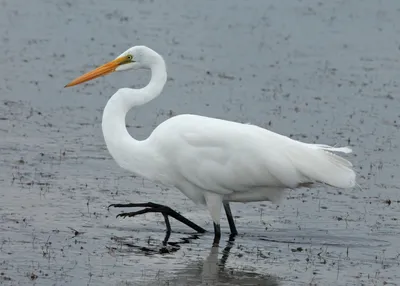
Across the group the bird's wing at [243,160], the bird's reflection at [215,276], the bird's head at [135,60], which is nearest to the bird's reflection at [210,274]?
the bird's reflection at [215,276]

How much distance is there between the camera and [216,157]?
9.95 m

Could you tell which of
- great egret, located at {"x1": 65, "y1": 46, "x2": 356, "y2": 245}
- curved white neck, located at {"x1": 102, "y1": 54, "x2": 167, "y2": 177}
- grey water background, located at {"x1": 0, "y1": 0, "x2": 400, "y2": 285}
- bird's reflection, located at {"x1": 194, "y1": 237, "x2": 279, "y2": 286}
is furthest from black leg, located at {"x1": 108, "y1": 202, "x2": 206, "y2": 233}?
bird's reflection, located at {"x1": 194, "y1": 237, "x2": 279, "y2": 286}

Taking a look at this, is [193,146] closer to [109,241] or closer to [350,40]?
[109,241]

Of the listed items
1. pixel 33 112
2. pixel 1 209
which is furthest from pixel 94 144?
pixel 1 209

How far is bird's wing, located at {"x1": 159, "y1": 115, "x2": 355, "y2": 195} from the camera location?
987cm

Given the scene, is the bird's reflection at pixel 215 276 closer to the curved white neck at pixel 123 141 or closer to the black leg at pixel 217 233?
the black leg at pixel 217 233

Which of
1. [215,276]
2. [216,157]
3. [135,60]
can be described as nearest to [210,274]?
[215,276]

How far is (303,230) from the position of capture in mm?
10641

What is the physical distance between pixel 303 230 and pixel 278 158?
43.1 inches

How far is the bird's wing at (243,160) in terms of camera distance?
9.87 m

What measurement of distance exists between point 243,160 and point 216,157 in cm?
26

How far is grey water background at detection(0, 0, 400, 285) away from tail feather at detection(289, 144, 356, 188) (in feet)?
2.18

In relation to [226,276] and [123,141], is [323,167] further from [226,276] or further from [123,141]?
[123,141]

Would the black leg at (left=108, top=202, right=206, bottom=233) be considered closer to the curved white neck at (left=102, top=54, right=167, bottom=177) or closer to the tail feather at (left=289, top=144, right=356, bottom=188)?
the curved white neck at (left=102, top=54, right=167, bottom=177)
